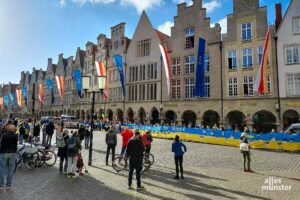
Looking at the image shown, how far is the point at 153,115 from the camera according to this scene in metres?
36.6

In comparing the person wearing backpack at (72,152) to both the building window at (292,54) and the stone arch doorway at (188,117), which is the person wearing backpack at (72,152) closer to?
the stone arch doorway at (188,117)

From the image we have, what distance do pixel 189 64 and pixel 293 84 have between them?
12664 mm

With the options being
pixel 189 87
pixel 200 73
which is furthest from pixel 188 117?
pixel 200 73

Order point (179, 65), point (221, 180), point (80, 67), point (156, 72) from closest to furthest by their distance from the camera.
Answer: point (221, 180), point (179, 65), point (156, 72), point (80, 67)

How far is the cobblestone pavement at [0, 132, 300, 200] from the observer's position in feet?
24.1

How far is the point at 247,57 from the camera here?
91.9 feet

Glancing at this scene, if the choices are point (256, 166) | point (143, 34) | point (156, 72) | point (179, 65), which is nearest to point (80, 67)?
point (143, 34)

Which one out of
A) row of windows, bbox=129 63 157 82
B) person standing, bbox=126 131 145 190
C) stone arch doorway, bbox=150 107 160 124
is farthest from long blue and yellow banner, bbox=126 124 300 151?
person standing, bbox=126 131 145 190

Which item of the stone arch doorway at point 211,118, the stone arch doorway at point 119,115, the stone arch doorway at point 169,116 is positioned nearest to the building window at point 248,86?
the stone arch doorway at point 211,118

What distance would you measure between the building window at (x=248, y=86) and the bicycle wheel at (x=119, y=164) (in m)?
20.8

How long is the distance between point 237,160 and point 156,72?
24.1 metres

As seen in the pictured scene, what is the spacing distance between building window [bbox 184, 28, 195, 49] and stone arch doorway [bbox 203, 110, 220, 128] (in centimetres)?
941

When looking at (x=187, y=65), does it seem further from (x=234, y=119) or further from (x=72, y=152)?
(x=72, y=152)

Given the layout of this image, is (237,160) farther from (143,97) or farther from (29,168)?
(143,97)
